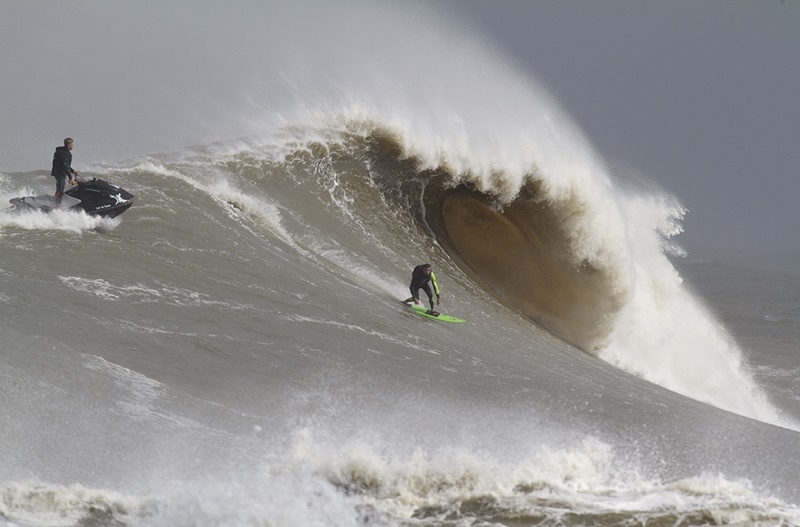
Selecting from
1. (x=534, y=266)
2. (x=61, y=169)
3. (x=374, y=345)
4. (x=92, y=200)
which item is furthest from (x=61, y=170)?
(x=534, y=266)

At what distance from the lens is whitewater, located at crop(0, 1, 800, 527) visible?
20.7ft

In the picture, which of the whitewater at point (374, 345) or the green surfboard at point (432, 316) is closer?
the whitewater at point (374, 345)

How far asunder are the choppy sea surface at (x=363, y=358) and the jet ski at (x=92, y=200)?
0.18 metres

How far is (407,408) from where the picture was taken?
7.81 meters

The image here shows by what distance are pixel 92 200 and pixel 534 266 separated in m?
8.64

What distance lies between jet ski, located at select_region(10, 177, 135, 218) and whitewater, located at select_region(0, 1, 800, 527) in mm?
191

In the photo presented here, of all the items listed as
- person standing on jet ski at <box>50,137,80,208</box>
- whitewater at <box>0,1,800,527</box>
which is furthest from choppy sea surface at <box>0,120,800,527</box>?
person standing on jet ski at <box>50,137,80,208</box>

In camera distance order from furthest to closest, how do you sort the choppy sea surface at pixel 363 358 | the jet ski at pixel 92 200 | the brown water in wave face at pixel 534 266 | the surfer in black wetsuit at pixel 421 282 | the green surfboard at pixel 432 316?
the brown water in wave face at pixel 534 266, the surfer in black wetsuit at pixel 421 282, the green surfboard at pixel 432 316, the jet ski at pixel 92 200, the choppy sea surface at pixel 363 358

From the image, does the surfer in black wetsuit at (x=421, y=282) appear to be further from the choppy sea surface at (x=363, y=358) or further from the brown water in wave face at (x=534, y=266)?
the brown water in wave face at (x=534, y=266)

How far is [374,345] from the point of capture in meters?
9.65

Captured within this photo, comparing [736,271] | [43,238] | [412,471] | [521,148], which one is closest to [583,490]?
[412,471]

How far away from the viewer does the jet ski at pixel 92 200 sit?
11.3 m

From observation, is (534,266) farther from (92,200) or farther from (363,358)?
(92,200)

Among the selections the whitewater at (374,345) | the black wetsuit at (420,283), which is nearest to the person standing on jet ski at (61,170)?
the whitewater at (374,345)
